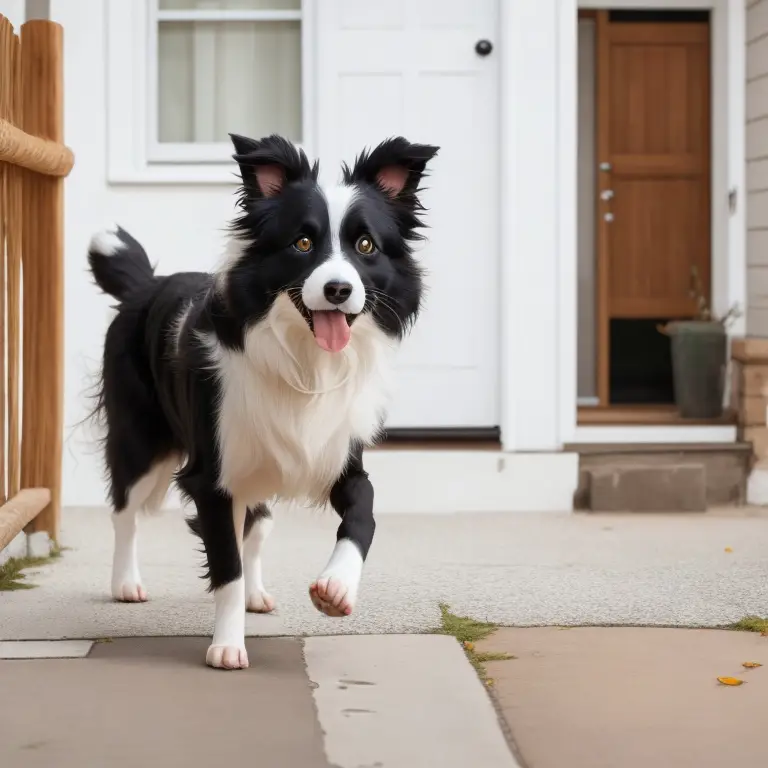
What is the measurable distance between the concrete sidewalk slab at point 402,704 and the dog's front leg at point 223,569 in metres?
0.20

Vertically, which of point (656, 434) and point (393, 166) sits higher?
point (393, 166)

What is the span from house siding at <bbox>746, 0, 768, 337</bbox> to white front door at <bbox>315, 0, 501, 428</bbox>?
136cm

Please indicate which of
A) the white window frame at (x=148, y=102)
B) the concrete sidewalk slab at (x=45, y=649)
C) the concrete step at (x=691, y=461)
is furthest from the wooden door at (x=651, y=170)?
the concrete sidewalk slab at (x=45, y=649)

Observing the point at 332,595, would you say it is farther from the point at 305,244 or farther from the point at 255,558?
the point at 255,558

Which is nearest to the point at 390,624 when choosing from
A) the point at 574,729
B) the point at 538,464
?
the point at 574,729

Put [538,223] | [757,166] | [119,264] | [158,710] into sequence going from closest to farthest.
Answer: [158,710]
[119,264]
[538,223]
[757,166]

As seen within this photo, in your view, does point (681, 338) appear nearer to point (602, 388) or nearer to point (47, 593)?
point (602, 388)

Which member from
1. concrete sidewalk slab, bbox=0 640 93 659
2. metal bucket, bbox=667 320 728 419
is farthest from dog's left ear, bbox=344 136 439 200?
metal bucket, bbox=667 320 728 419

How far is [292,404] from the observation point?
3227mm

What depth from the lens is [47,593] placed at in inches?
161

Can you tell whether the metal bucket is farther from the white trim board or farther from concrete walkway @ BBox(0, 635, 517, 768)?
concrete walkway @ BBox(0, 635, 517, 768)

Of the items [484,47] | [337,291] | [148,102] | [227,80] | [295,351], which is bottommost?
[295,351]

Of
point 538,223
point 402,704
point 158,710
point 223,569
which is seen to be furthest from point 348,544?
point 538,223

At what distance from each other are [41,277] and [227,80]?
205 cm
